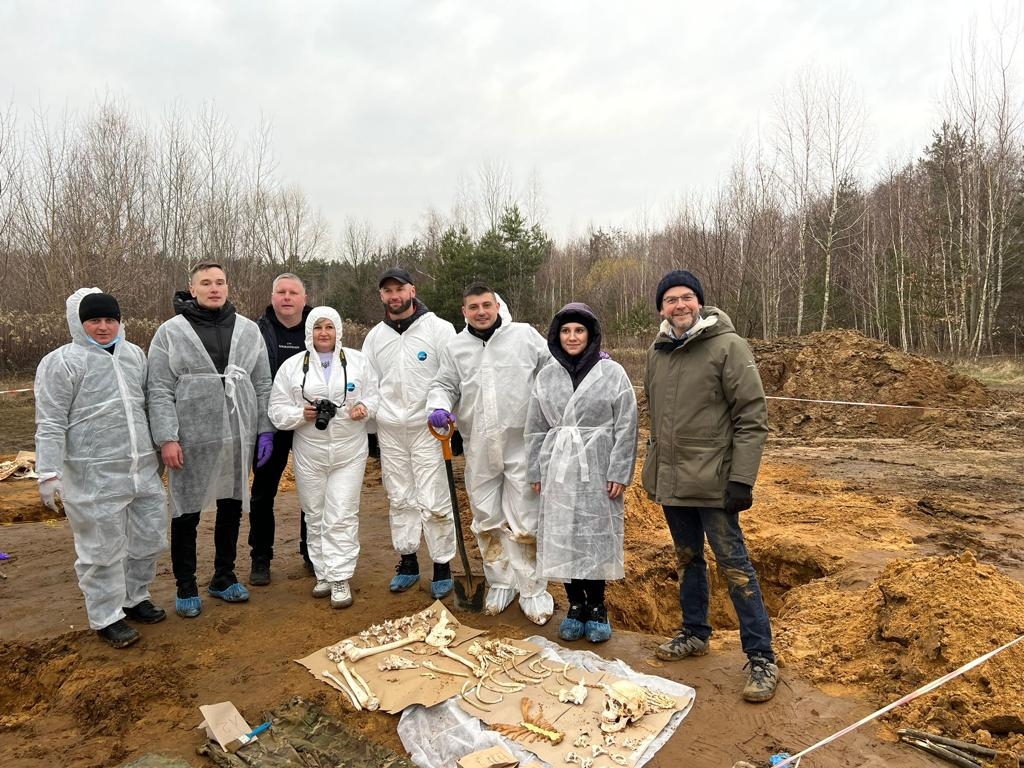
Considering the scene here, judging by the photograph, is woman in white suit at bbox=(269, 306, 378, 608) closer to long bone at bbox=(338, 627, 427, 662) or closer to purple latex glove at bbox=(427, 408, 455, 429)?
purple latex glove at bbox=(427, 408, 455, 429)

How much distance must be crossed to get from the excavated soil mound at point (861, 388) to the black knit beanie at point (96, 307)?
10098 millimetres

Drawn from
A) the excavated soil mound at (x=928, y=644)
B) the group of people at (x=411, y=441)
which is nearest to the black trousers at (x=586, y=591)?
the group of people at (x=411, y=441)

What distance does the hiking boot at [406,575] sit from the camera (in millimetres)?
4387

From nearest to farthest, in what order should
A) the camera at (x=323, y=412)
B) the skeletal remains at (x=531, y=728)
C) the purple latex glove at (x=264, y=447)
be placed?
the skeletal remains at (x=531, y=728) → the camera at (x=323, y=412) → the purple latex glove at (x=264, y=447)

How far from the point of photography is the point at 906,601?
11.5 feet

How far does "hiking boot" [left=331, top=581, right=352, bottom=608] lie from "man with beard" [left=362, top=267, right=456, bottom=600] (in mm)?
433

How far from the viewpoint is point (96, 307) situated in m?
3.55

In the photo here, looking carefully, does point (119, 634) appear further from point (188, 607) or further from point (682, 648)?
point (682, 648)

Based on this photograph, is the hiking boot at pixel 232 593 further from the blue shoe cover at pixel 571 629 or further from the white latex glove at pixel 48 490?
the blue shoe cover at pixel 571 629

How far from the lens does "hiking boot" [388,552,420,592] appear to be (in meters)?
4.39

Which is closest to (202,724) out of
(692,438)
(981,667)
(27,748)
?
(27,748)

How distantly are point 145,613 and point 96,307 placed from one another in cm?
188

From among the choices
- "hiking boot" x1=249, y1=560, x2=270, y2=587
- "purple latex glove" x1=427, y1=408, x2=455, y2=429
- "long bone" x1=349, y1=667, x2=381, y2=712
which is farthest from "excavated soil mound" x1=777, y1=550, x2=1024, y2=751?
"hiking boot" x1=249, y1=560, x2=270, y2=587

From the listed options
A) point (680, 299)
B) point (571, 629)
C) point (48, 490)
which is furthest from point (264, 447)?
point (680, 299)
